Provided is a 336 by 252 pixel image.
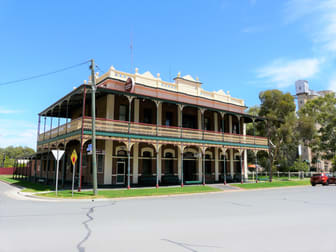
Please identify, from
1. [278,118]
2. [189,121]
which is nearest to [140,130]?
[189,121]

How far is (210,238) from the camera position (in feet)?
20.7

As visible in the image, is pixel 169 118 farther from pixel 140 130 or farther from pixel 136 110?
pixel 140 130

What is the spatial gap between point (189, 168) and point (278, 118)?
77.3 ft

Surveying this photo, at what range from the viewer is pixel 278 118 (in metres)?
44.3

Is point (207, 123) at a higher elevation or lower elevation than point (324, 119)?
lower

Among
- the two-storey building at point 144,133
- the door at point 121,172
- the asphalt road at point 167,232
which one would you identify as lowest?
the asphalt road at point 167,232

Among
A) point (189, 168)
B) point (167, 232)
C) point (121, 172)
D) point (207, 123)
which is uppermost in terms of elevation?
point (207, 123)

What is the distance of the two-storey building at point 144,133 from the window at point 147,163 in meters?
0.09

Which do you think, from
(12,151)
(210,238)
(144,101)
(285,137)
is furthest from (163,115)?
(12,151)

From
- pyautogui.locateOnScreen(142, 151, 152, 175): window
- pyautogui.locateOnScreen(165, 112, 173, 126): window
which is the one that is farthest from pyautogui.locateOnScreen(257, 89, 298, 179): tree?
pyautogui.locateOnScreen(142, 151, 152, 175): window

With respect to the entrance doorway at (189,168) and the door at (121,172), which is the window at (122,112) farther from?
the entrance doorway at (189,168)

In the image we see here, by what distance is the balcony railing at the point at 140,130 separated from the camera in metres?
19.4

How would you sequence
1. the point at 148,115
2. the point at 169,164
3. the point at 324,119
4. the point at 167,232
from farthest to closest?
the point at 324,119, the point at 169,164, the point at 148,115, the point at 167,232

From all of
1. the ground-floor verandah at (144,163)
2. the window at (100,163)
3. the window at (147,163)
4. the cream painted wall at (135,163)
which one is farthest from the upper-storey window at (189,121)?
the window at (100,163)
